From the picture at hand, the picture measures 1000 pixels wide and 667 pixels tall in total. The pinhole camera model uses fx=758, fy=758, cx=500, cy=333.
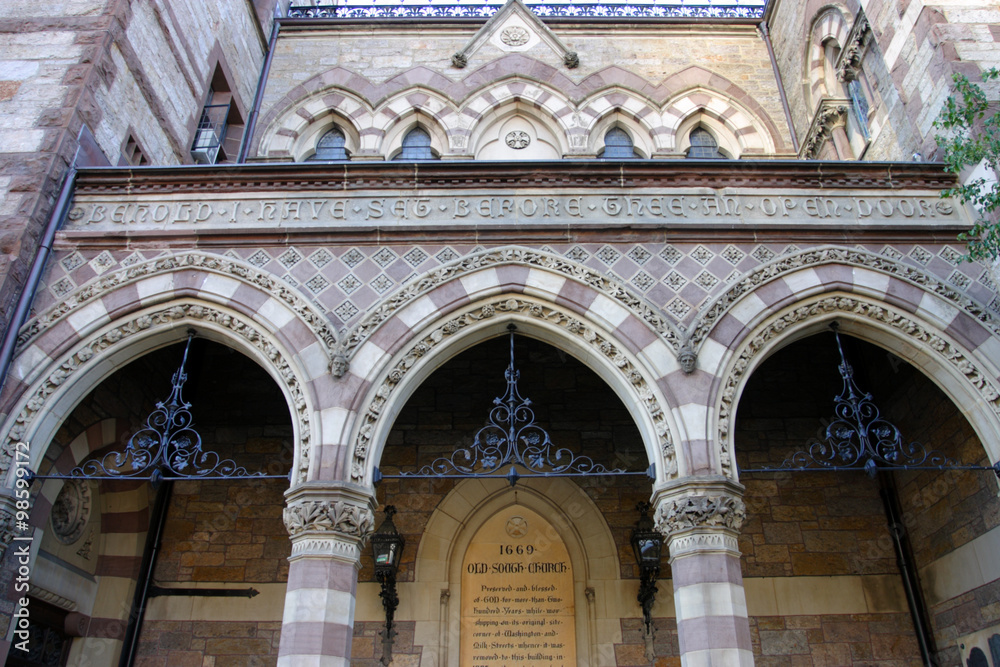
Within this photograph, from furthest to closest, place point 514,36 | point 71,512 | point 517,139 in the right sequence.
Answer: point 514,36 → point 517,139 → point 71,512

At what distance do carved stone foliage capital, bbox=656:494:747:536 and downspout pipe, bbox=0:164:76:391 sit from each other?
19.4 feet

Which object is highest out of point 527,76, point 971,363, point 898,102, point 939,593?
point 527,76

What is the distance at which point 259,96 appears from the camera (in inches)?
500

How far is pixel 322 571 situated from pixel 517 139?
8333mm

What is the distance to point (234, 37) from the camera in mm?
12219

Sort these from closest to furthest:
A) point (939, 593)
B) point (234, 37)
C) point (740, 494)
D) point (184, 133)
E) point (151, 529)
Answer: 1. point (740, 494)
2. point (939, 593)
3. point (151, 529)
4. point (184, 133)
5. point (234, 37)

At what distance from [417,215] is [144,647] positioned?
Answer: 18.9 feet

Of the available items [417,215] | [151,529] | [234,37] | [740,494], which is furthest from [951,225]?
[234,37]

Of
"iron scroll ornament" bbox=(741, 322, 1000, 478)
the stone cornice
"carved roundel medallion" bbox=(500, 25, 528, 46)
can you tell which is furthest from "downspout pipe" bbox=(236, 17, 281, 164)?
"iron scroll ornament" bbox=(741, 322, 1000, 478)

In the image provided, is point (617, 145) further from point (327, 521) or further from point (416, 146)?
point (327, 521)

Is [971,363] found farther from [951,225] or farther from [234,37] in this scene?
[234,37]

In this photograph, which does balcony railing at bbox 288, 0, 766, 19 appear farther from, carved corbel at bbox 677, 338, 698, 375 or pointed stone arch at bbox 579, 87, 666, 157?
carved corbel at bbox 677, 338, 698, 375

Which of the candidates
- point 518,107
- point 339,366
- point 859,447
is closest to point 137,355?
point 339,366

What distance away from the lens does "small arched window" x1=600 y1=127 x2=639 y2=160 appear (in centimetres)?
1227
